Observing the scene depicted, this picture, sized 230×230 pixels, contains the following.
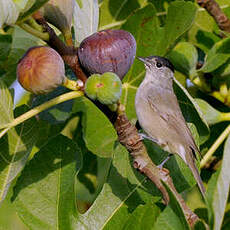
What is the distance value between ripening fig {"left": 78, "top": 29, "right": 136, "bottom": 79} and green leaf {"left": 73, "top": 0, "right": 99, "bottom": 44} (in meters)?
0.27

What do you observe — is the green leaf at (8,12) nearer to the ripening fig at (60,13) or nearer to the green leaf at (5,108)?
the ripening fig at (60,13)

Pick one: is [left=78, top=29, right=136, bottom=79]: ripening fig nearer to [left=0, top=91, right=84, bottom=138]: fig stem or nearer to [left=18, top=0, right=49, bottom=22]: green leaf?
[left=0, top=91, right=84, bottom=138]: fig stem

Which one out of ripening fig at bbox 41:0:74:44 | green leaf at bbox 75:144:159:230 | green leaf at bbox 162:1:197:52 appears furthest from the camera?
green leaf at bbox 162:1:197:52

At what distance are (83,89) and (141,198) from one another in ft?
1.84

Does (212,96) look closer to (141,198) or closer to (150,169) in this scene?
(141,198)

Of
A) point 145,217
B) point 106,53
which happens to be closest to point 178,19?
point 106,53

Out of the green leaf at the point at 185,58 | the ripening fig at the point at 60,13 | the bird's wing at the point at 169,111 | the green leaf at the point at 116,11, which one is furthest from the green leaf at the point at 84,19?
the bird's wing at the point at 169,111

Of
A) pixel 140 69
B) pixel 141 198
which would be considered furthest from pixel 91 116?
pixel 141 198

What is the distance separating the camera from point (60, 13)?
1.54 meters

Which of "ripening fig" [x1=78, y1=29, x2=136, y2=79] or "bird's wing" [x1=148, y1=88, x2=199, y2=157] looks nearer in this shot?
"ripening fig" [x1=78, y1=29, x2=136, y2=79]

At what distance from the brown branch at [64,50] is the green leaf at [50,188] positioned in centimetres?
47

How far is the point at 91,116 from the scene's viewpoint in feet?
8.16

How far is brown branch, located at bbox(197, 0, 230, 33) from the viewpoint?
2.41 m

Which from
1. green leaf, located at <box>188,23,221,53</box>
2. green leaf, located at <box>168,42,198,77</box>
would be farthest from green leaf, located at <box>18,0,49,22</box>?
green leaf, located at <box>188,23,221,53</box>
